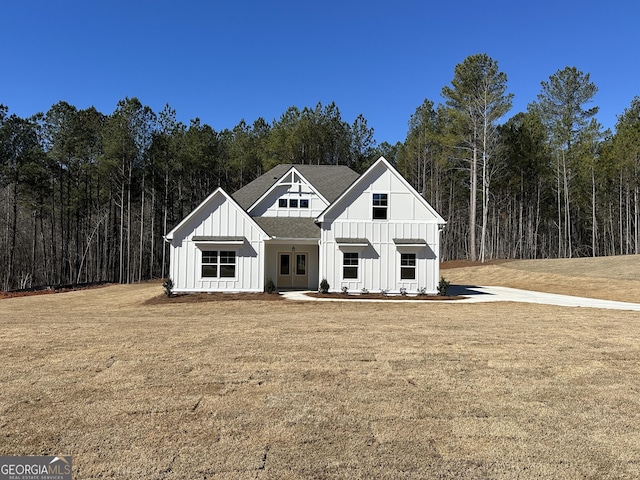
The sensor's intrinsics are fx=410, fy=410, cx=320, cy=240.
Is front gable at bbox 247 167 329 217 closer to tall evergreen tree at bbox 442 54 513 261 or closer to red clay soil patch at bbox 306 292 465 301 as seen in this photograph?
red clay soil patch at bbox 306 292 465 301

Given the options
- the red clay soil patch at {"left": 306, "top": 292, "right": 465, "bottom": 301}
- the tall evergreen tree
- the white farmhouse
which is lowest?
the red clay soil patch at {"left": 306, "top": 292, "right": 465, "bottom": 301}

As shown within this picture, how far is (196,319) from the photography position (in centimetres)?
1242

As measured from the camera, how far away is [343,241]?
19484 millimetres

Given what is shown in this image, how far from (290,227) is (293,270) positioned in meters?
2.43

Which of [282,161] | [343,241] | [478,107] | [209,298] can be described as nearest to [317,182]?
[343,241]

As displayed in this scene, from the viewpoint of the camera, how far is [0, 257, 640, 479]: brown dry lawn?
3680 mm

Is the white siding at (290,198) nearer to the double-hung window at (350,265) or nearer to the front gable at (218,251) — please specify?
the front gable at (218,251)

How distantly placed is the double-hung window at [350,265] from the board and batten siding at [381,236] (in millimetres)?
158

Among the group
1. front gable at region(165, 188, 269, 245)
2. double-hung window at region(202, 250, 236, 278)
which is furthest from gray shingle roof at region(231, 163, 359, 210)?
double-hung window at region(202, 250, 236, 278)

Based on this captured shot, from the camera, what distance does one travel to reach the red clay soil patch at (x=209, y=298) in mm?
17375

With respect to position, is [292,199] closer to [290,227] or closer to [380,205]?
[290,227]

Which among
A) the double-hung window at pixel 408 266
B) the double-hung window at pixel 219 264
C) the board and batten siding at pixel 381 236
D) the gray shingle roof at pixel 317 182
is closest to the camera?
the double-hung window at pixel 219 264

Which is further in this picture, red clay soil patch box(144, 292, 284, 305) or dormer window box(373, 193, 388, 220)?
dormer window box(373, 193, 388, 220)

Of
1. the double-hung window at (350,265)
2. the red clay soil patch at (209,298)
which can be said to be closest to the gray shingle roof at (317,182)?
the double-hung window at (350,265)
